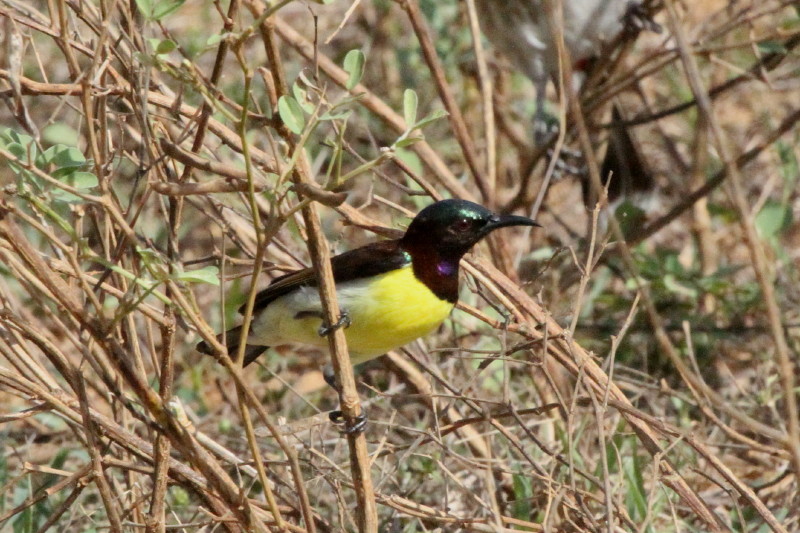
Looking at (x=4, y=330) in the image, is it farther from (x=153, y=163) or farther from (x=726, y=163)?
(x=726, y=163)

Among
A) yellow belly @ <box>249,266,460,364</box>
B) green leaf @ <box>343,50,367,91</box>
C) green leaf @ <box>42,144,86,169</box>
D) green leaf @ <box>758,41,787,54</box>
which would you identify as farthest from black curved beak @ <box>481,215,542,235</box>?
green leaf @ <box>758,41,787,54</box>

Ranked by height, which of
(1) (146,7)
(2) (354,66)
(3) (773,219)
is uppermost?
(1) (146,7)

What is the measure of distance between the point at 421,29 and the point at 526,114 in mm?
2951

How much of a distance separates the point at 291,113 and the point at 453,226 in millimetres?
1141

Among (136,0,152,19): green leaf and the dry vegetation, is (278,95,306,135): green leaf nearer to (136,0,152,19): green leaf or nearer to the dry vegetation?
the dry vegetation

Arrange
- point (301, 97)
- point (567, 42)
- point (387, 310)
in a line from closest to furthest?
point (301, 97), point (387, 310), point (567, 42)

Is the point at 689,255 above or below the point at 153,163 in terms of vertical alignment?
below

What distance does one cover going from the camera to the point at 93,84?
2070 millimetres

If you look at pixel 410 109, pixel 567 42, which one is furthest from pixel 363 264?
pixel 567 42

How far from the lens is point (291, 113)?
1957 mm

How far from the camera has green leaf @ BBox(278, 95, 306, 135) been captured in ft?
6.38

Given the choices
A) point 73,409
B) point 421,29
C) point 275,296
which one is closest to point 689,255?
point 421,29

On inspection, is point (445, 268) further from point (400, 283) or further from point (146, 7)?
point (146, 7)

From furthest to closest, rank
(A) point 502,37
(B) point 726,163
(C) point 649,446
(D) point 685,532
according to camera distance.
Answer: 1. (A) point 502,37
2. (D) point 685,532
3. (C) point 649,446
4. (B) point 726,163
